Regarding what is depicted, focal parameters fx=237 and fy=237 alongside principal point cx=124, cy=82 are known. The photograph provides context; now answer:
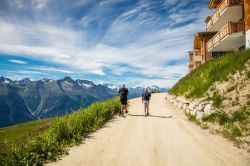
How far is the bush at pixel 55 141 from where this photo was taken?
8461mm

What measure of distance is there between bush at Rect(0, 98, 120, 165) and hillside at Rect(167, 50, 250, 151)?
6.73 meters

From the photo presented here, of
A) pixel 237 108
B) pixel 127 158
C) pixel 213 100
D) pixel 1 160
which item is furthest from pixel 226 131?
pixel 1 160

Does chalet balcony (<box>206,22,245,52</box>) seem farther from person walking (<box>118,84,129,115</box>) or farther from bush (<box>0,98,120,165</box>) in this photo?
bush (<box>0,98,120,165</box>)

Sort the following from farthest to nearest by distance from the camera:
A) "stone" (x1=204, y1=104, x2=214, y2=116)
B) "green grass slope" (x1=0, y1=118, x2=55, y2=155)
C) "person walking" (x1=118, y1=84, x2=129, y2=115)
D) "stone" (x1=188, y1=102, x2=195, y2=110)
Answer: "person walking" (x1=118, y1=84, x2=129, y2=115) → "stone" (x1=188, y1=102, x2=195, y2=110) → "stone" (x1=204, y1=104, x2=214, y2=116) → "green grass slope" (x1=0, y1=118, x2=55, y2=155)

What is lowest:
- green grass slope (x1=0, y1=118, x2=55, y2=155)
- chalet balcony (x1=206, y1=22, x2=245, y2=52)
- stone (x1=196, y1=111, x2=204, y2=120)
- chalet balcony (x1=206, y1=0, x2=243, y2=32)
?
green grass slope (x1=0, y1=118, x2=55, y2=155)

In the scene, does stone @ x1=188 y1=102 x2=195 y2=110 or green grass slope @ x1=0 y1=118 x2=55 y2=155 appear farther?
stone @ x1=188 y1=102 x2=195 y2=110

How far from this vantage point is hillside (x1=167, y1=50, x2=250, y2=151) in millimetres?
11938

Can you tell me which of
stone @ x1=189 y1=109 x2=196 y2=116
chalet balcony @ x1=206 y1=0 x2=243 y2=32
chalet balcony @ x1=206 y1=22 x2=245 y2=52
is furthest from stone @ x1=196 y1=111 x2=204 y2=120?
chalet balcony @ x1=206 y1=0 x2=243 y2=32

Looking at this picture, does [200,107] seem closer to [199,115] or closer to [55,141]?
[199,115]

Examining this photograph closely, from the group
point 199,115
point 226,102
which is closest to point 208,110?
point 199,115

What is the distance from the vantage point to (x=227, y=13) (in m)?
29.5

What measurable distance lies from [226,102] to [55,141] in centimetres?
1031

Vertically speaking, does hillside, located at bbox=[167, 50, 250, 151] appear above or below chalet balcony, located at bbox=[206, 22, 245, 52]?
below

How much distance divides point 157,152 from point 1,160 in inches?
226
